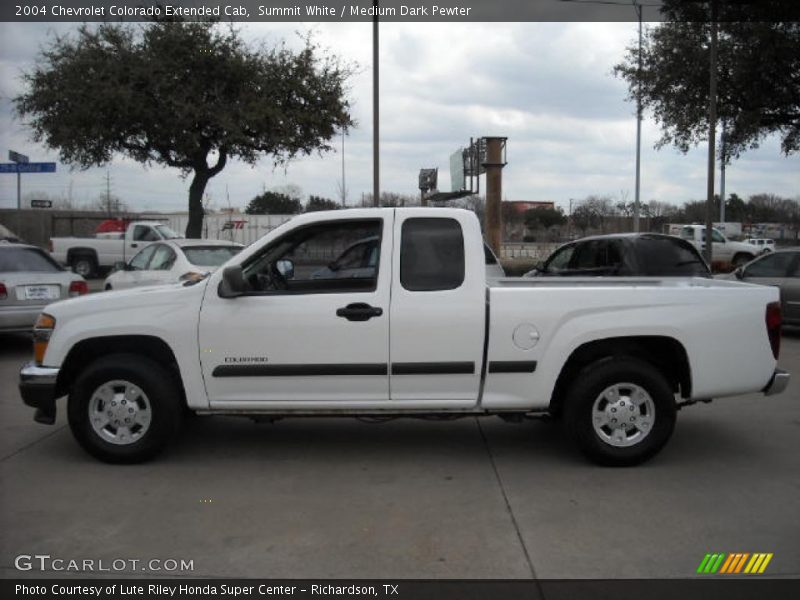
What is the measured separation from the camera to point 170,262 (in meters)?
11.6

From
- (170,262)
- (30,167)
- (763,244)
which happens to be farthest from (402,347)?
(763,244)

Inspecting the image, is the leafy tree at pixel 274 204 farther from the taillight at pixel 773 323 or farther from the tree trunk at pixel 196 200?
the taillight at pixel 773 323

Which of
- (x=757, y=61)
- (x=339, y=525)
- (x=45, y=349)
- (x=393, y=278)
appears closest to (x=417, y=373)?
(x=393, y=278)

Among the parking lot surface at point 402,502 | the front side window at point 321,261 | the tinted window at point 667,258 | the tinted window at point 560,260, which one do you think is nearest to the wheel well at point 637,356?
the parking lot surface at point 402,502

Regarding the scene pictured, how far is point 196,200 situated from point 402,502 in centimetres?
1658

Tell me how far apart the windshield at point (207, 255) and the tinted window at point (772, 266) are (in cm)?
866

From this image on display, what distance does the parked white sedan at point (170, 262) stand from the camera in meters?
11.3

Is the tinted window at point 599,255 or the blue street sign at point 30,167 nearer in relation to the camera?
the tinted window at point 599,255

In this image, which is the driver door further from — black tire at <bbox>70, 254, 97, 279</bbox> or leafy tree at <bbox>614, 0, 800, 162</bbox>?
black tire at <bbox>70, 254, 97, 279</bbox>

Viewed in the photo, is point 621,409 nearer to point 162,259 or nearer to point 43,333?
point 43,333
